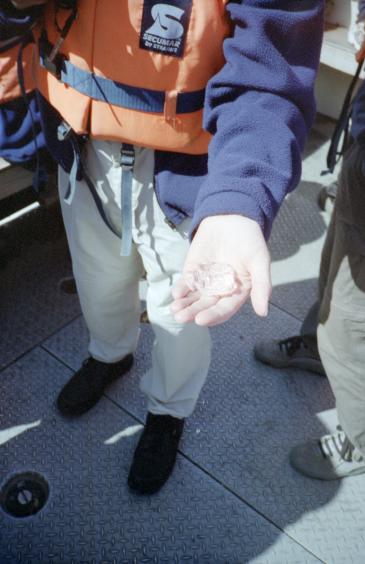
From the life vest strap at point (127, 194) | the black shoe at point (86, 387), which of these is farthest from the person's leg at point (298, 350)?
the life vest strap at point (127, 194)

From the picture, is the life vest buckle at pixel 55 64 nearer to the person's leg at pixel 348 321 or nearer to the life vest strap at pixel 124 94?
the life vest strap at pixel 124 94

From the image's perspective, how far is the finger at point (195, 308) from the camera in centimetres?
106

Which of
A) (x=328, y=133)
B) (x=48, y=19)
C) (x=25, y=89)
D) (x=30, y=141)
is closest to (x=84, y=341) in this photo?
(x=30, y=141)

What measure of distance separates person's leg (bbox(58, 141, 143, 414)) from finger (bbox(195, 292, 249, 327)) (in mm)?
Result: 571

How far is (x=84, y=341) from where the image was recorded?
2365mm

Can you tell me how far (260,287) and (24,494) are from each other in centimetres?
135

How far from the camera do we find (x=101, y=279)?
1725 mm

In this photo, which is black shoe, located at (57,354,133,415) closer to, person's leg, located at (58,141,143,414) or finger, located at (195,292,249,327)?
person's leg, located at (58,141,143,414)

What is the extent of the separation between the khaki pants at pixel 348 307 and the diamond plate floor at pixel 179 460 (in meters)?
0.37

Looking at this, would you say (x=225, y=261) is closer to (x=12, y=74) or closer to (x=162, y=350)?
(x=162, y=350)

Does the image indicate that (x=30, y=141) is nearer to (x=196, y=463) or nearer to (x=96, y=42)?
(x=96, y=42)

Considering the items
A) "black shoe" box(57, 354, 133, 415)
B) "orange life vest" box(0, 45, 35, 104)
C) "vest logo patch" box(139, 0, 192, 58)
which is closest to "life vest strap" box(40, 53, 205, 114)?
"vest logo patch" box(139, 0, 192, 58)

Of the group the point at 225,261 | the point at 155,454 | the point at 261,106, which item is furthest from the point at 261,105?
the point at 155,454

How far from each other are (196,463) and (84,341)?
805 mm
